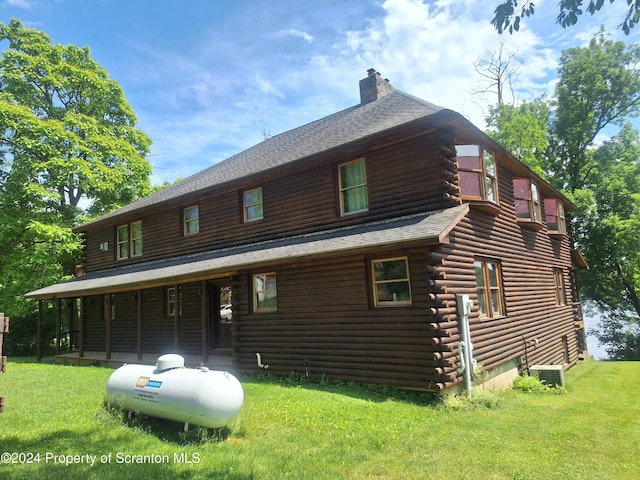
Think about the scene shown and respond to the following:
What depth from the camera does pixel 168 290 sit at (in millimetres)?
16359

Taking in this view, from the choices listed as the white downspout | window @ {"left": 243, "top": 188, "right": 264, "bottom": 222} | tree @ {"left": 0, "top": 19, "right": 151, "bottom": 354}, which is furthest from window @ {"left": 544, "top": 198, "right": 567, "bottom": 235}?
tree @ {"left": 0, "top": 19, "right": 151, "bottom": 354}

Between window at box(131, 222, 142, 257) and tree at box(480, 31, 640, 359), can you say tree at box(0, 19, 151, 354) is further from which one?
tree at box(480, 31, 640, 359)

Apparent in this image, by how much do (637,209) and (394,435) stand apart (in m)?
26.3

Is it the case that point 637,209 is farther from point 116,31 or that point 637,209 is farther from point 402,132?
point 116,31

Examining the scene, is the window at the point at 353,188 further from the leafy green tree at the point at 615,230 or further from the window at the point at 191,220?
the leafy green tree at the point at 615,230

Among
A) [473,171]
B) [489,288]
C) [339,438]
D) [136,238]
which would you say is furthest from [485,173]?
[136,238]

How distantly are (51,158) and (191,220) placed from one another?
1051 cm

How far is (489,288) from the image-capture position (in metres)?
11.3

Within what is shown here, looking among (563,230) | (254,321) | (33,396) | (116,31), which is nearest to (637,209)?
(563,230)

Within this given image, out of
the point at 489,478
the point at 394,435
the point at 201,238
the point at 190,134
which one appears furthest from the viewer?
the point at 190,134

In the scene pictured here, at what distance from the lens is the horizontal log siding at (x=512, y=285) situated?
10.0 metres

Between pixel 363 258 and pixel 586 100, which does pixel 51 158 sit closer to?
pixel 363 258

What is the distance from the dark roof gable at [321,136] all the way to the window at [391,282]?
336 cm

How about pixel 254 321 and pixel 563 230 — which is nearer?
pixel 254 321
